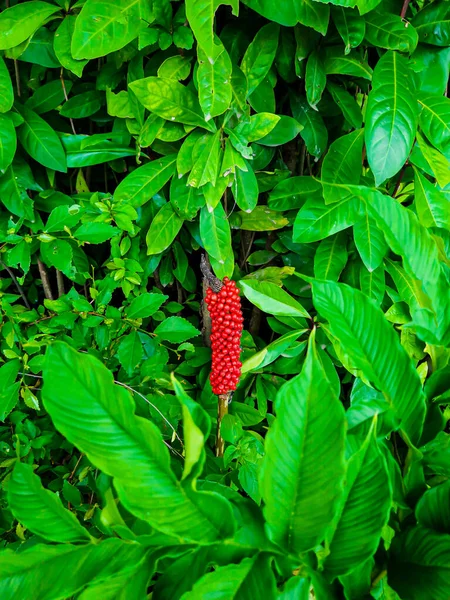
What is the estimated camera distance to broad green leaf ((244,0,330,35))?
949mm

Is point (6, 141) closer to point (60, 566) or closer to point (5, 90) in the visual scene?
point (5, 90)

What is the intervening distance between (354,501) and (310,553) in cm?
5

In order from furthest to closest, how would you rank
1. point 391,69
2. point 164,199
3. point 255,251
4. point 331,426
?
1. point 255,251
2. point 164,199
3. point 391,69
4. point 331,426

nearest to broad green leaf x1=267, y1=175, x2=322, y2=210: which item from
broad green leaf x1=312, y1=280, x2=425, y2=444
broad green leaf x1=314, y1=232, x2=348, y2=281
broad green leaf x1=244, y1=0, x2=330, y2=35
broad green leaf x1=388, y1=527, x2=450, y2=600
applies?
broad green leaf x1=314, y1=232, x2=348, y2=281

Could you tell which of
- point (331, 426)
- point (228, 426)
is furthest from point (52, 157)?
point (331, 426)

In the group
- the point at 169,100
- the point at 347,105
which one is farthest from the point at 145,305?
the point at 347,105

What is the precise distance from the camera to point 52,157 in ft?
3.86

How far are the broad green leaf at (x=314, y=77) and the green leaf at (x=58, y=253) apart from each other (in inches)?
25.0

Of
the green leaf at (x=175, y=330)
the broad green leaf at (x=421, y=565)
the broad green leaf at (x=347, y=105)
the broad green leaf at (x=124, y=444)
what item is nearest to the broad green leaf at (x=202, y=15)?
the broad green leaf at (x=347, y=105)

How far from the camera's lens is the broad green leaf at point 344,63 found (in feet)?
3.47

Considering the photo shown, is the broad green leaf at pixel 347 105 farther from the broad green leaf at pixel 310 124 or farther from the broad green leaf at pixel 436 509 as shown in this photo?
the broad green leaf at pixel 436 509

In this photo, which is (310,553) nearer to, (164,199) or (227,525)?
(227,525)

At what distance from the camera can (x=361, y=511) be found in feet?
1.13

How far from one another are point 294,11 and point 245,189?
1.24ft
